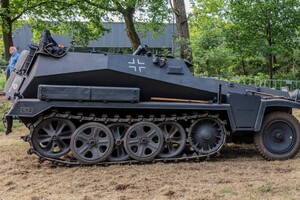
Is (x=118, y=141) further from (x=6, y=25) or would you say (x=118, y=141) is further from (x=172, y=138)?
(x=6, y=25)

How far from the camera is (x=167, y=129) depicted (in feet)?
25.5

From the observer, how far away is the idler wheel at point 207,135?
7.66 m

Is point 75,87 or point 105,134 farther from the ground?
point 75,87

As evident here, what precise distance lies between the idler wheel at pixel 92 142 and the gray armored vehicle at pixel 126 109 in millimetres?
16

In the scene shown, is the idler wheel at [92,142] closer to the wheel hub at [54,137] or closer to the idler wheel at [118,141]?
the idler wheel at [118,141]

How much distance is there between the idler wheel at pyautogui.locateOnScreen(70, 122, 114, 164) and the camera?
7.33m

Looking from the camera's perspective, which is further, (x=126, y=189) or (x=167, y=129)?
(x=167, y=129)

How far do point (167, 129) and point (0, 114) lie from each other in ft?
25.9

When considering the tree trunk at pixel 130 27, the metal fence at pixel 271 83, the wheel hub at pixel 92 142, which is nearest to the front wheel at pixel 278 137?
the wheel hub at pixel 92 142

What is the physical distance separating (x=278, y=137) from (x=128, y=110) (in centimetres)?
277

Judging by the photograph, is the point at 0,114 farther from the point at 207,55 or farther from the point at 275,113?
the point at 275,113

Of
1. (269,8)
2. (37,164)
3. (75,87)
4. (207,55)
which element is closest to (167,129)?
(75,87)

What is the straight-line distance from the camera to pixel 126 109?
7504 millimetres

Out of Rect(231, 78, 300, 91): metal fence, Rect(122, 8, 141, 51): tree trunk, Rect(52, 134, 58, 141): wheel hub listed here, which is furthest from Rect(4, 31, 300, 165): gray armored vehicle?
Rect(122, 8, 141, 51): tree trunk
